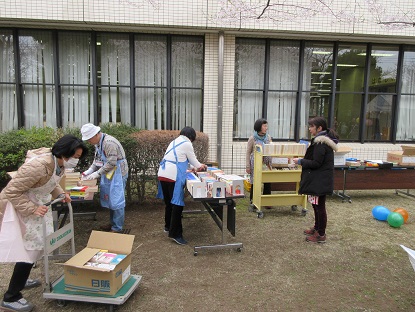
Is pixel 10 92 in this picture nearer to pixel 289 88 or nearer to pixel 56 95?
pixel 56 95

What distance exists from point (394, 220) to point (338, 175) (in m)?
1.76

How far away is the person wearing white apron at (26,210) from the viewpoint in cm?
279

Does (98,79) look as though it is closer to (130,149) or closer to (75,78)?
(75,78)

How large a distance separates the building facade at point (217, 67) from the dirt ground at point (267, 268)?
3.64m

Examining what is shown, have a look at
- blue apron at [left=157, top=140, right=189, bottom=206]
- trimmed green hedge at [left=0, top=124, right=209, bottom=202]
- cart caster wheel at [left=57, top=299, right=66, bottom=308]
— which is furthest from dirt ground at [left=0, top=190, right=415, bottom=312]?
blue apron at [left=157, top=140, right=189, bottom=206]

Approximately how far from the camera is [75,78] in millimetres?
8461

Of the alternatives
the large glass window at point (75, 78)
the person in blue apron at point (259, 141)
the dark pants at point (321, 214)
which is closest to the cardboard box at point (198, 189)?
the dark pants at point (321, 214)

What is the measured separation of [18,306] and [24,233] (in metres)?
0.73

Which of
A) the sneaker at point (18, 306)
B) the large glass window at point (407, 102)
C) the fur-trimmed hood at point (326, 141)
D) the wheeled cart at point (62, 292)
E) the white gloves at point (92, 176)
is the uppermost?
the large glass window at point (407, 102)

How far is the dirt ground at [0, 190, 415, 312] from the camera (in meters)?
3.28

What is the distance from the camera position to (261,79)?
9.03 m

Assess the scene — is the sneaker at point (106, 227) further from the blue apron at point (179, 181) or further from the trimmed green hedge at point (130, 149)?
the blue apron at point (179, 181)

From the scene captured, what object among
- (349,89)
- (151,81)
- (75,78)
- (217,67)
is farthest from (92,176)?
(349,89)

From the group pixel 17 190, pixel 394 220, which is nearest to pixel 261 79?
pixel 394 220
